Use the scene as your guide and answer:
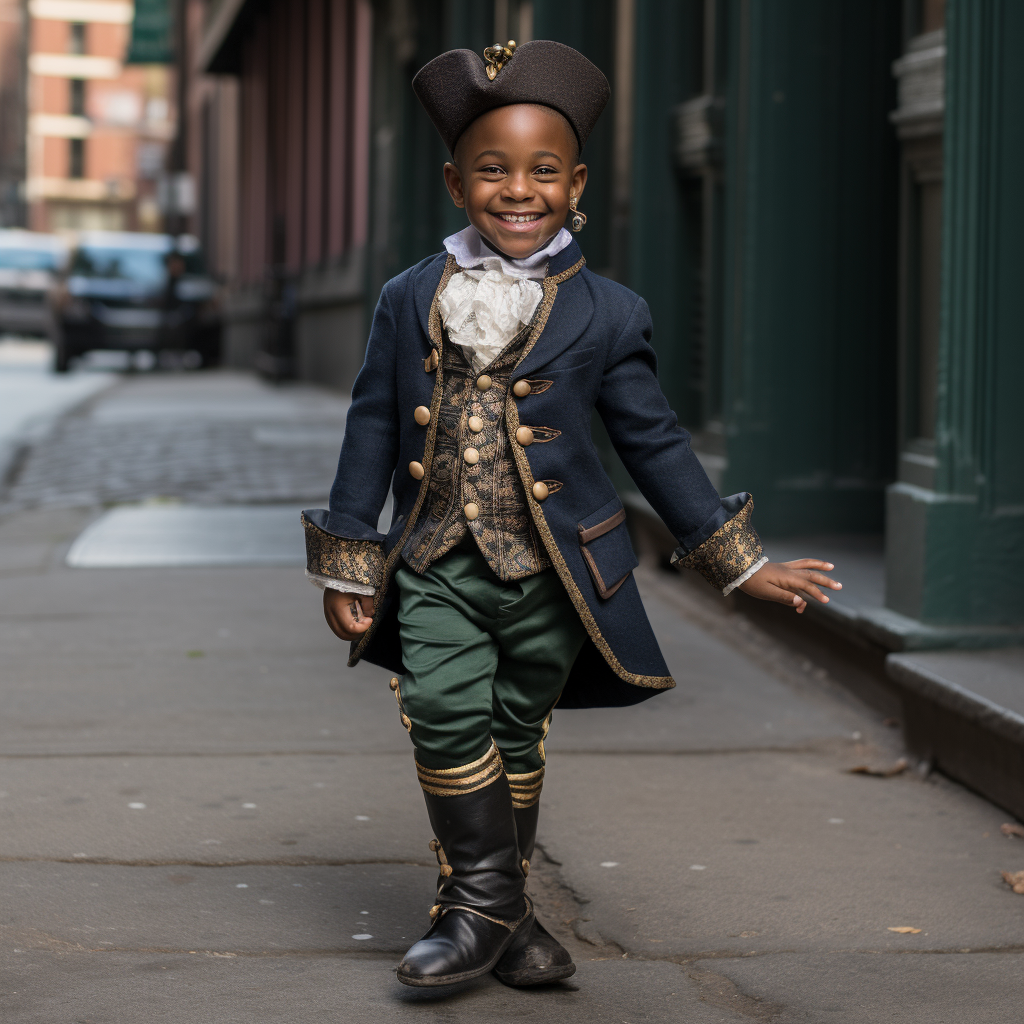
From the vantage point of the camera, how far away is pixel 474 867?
2893mm

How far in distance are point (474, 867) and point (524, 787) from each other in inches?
7.7

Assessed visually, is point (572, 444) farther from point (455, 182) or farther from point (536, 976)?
point (536, 976)

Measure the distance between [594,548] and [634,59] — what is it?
4.88 meters

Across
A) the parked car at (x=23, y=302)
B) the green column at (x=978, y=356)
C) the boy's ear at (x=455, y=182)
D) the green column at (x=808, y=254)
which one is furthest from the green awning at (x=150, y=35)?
the boy's ear at (x=455, y=182)

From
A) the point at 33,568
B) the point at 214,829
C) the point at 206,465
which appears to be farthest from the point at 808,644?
the point at 206,465

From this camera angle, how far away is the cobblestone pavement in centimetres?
957

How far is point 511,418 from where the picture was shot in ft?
9.46

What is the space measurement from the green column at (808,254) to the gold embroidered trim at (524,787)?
3.25 m

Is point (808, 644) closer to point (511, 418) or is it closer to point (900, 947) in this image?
point (900, 947)

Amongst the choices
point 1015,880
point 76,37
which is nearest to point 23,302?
point 1015,880

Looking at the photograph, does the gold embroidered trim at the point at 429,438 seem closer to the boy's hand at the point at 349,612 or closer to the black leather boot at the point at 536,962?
the boy's hand at the point at 349,612

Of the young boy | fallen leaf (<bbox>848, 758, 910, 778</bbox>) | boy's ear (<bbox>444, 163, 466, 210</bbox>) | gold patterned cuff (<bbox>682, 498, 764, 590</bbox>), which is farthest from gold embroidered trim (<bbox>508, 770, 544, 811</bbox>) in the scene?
fallen leaf (<bbox>848, 758, 910, 778</bbox>)

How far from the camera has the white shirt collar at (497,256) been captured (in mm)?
2936

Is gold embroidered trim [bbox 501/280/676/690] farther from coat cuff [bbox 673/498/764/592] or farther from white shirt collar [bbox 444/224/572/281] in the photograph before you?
coat cuff [bbox 673/498/764/592]
